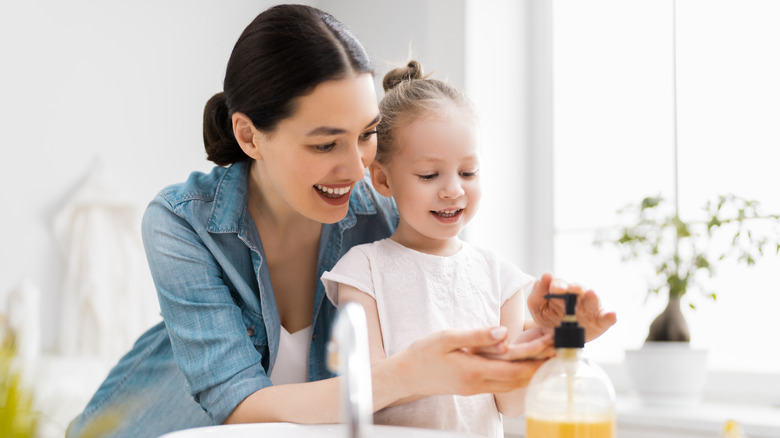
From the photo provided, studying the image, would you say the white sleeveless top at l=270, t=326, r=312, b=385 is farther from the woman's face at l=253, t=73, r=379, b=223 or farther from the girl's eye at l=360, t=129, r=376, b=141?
the girl's eye at l=360, t=129, r=376, b=141

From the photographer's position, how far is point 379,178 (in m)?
1.21

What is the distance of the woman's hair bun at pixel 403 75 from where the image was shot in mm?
1310

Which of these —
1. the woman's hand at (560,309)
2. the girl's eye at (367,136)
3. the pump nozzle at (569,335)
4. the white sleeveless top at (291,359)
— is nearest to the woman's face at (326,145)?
the girl's eye at (367,136)

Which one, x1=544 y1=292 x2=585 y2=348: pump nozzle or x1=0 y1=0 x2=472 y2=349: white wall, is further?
x1=0 y1=0 x2=472 y2=349: white wall

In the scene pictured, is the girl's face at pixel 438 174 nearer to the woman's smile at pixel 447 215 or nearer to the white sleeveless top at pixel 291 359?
the woman's smile at pixel 447 215

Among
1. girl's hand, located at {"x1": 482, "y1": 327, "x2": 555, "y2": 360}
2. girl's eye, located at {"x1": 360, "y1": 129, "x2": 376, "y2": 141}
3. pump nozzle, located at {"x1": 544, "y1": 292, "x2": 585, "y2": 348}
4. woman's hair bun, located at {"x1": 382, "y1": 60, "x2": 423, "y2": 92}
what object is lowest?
girl's hand, located at {"x1": 482, "y1": 327, "x2": 555, "y2": 360}

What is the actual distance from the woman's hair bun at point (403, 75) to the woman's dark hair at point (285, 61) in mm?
115

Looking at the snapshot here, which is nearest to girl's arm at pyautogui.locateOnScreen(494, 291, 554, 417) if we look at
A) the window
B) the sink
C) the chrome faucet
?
the sink

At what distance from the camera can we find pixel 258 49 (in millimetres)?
1148

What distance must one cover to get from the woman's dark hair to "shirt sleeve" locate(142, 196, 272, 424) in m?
0.23

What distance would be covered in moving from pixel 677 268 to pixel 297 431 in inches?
48.9

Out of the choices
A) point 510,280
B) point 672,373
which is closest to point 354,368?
point 510,280

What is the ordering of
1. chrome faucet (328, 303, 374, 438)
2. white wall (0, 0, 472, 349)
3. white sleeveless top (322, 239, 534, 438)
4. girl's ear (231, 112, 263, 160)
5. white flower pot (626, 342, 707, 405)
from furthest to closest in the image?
white wall (0, 0, 472, 349) → white flower pot (626, 342, 707, 405) → girl's ear (231, 112, 263, 160) → white sleeveless top (322, 239, 534, 438) → chrome faucet (328, 303, 374, 438)

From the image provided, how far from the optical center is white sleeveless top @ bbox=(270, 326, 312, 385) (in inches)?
49.8
